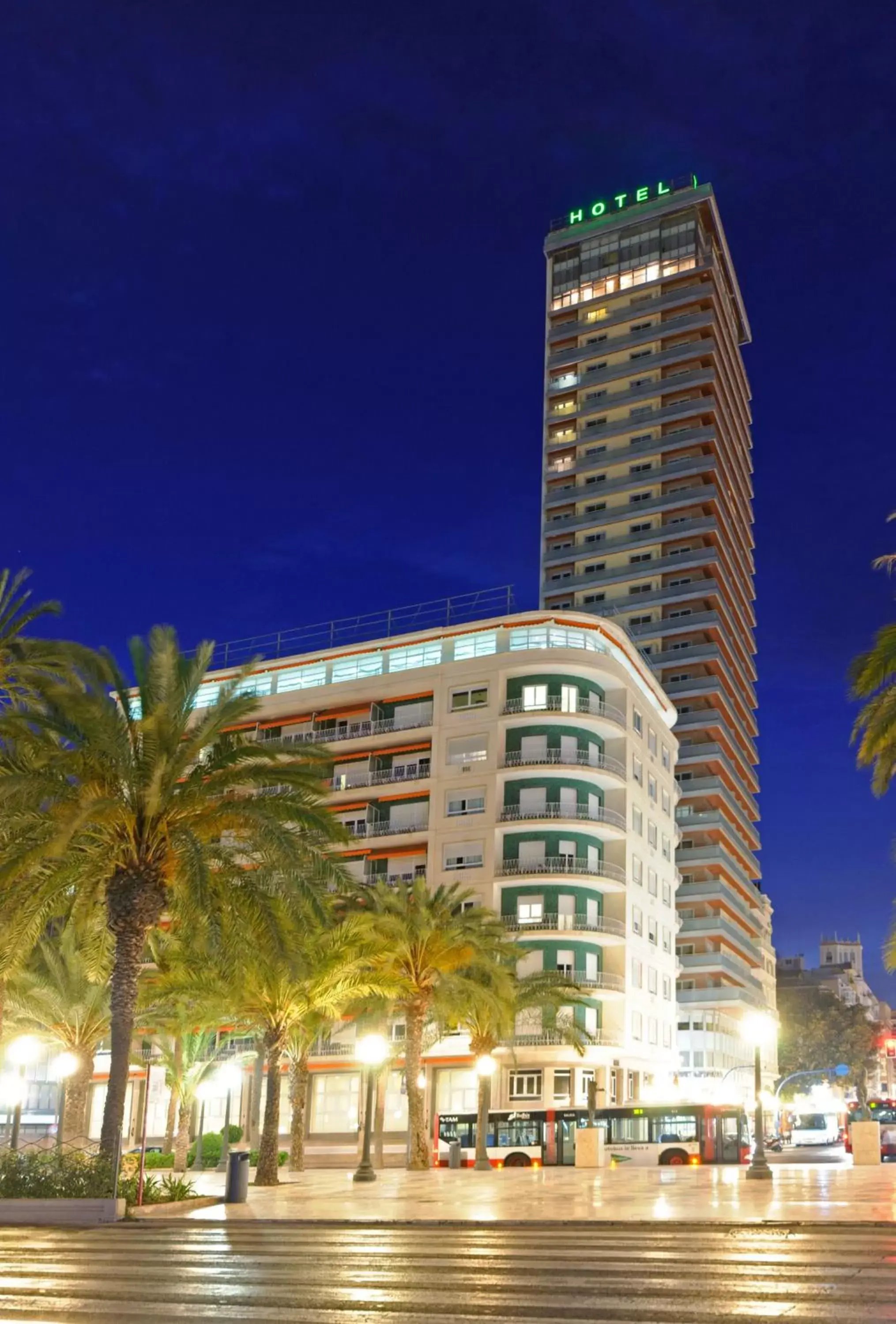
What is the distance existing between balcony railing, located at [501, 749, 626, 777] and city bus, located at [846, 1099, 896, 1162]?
20.6 m

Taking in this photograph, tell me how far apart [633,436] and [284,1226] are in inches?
3594

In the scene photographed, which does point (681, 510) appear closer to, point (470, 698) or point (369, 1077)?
point (470, 698)

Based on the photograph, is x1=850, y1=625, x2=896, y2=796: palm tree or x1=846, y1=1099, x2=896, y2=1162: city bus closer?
x1=850, y1=625, x2=896, y2=796: palm tree

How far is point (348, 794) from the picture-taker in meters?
73.6

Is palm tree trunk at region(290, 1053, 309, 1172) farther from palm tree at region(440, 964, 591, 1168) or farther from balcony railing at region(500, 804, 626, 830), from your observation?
balcony railing at region(500, 804, 626, 830)

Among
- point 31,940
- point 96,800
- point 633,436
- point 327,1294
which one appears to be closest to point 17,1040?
point 31,940

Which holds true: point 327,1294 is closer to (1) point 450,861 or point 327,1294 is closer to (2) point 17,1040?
(2) point 17,1040

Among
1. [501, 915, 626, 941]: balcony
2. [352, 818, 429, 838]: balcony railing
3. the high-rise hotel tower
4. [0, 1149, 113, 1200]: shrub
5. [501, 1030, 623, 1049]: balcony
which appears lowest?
[0, 1149, 113, 1200]: shrub

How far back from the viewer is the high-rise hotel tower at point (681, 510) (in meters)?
99.8

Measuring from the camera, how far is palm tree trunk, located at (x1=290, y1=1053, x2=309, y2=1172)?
4681 cm

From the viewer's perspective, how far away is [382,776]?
241 ft

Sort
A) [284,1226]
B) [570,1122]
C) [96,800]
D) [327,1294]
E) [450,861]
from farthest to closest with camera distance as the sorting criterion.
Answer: [450,861] → [570,1122] → [96,800] → [284,1226] → [327,1294]

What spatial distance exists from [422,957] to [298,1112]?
7.08 meters

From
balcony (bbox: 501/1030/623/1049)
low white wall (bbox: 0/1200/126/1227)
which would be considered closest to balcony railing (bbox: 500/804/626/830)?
balcony (bbox: 501/1030/623/1049)
